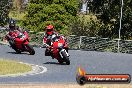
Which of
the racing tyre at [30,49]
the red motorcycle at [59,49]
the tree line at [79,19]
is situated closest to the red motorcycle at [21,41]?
the racing tyre at [30,49]

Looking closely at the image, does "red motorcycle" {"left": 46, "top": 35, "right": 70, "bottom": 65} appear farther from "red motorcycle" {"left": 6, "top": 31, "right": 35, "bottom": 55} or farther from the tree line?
the tree line

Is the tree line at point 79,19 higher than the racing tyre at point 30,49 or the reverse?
the reverse

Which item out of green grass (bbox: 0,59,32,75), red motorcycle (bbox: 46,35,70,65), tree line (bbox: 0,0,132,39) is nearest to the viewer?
green grass (bbox: 0,59,32,75)

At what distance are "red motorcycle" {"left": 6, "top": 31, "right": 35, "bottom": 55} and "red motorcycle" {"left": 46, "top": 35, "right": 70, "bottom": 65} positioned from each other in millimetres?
4604

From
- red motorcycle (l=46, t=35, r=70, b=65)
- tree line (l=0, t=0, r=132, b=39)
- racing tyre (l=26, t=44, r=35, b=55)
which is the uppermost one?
red motorcycle (l=46, t=35, r=70, b=65)

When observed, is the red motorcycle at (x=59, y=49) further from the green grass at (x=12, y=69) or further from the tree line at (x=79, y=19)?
the tree line at (x=79, y=19)

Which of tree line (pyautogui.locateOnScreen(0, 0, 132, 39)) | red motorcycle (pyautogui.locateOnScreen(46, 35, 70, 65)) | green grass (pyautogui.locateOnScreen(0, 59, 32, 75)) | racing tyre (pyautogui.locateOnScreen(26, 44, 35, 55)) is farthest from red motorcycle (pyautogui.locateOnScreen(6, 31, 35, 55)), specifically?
tree line (pyautogui.locateOnScreen(0, 0, 132, 39))

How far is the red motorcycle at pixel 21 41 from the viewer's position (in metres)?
25.8

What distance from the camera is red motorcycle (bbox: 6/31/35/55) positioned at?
1016 inches

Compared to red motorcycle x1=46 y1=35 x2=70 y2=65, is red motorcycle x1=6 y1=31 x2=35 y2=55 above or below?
below

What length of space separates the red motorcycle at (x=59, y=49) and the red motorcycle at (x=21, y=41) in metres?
4.60

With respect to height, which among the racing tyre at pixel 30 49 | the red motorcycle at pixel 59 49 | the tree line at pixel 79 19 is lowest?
the tree line at pixel 79 19

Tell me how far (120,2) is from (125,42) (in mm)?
11338

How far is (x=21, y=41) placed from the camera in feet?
84.6
